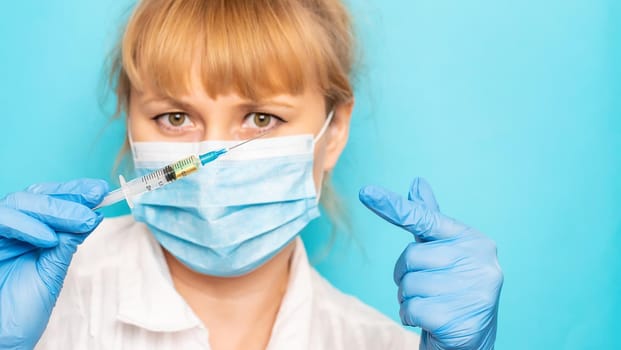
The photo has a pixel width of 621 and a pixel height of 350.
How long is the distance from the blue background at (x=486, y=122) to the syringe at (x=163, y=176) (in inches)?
28.3

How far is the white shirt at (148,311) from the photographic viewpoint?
1.64m

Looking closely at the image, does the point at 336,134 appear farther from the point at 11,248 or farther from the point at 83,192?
the point at 11,248

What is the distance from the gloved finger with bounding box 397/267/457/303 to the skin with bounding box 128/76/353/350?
1.39 ft

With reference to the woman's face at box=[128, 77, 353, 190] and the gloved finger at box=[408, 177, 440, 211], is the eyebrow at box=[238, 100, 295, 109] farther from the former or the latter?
the gloved finger at box=[408, 177, 440, 211]

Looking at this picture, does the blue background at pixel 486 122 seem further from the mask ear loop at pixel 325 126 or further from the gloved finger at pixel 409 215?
Answer: the gloved finger at pixel 409 215

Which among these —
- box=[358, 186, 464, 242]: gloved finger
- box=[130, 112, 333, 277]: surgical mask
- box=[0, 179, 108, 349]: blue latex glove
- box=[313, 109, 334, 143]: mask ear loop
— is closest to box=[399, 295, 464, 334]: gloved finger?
box=[358, 186, 464, 242]: gloved finger

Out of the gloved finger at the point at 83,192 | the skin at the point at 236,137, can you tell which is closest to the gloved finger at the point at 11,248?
the gloved finger at the point at 83,192

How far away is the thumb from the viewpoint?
1395 mm

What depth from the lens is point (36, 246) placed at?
1.41 meters

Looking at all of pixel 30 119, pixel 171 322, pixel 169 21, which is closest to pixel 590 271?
pixel 171 322

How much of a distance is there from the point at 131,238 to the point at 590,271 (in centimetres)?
132

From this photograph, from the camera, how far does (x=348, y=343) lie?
1.83m

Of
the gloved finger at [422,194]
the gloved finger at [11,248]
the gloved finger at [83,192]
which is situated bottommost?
the gloved finger at [11,248]

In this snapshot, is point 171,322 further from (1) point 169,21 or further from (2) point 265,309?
(1) point 169,21
